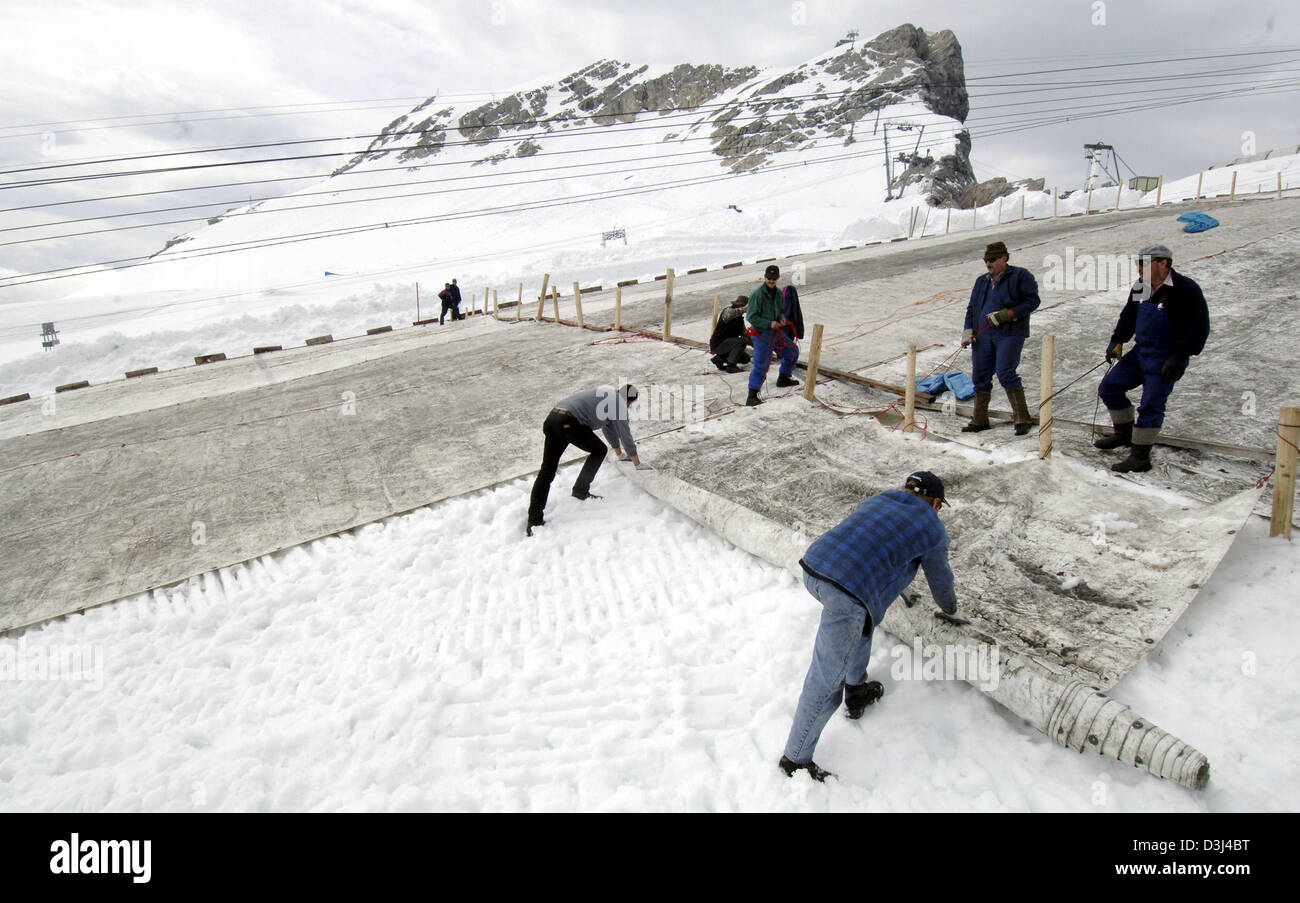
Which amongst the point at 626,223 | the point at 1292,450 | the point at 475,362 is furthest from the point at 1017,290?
the point at 626,223

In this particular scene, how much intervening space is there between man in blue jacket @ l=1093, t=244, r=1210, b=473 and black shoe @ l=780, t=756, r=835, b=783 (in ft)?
12.9

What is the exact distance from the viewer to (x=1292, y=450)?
439 centimetres

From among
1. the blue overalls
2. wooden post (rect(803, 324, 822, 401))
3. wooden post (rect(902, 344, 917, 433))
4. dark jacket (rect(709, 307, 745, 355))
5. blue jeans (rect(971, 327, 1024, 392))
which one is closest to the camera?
the blue overalls

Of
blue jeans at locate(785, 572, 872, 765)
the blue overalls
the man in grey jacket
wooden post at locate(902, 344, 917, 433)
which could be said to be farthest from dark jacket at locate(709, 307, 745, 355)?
blue jeans at locate(785, 572, 872, 765)

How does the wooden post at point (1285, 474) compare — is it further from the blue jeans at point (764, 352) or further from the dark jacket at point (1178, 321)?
the blue jeans at point (764, 352)

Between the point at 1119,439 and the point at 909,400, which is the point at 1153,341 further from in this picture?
the point at 909,400

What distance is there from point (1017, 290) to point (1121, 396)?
4.35ft

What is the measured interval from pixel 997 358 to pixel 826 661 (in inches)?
176

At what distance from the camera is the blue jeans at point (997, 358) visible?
21.1 feet

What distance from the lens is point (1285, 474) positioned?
14.5ft

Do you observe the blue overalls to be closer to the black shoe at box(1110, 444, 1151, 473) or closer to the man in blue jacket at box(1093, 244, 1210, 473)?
the man in blue jacket at box(1093, 244, 1210, 473)

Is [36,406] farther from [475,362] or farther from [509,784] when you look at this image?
[509,784]

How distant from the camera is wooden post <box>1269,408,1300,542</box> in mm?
4387

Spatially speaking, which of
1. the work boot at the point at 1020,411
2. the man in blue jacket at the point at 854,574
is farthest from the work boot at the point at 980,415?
the man in blue jacket at the point at 854,574
